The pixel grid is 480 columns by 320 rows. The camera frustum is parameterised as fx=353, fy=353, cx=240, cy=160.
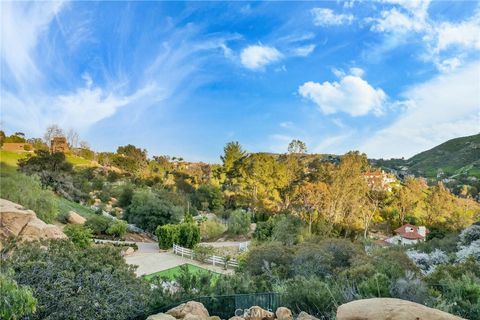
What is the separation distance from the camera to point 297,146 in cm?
3322

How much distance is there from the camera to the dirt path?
1447cm

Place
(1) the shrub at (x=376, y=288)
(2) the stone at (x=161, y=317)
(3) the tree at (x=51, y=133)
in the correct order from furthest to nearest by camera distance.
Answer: (3) the tree at (x=51, y=133) → (1) the shrub at (x=376, y=288) → (2) the stone at (x=161, y=317)

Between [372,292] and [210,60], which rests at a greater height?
[210,60]

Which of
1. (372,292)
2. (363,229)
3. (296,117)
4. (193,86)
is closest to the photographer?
(372,292)

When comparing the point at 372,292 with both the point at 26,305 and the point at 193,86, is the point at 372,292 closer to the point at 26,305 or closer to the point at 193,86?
the point at 26,305

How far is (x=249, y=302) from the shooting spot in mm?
5348

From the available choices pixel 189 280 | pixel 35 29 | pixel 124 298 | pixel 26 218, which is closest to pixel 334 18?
pixel 35 29

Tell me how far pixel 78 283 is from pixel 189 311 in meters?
1.47

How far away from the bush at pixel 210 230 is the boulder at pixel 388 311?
72.9 ft

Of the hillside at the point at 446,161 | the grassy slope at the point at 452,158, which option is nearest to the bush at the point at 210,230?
the hillside at the point at 446,161

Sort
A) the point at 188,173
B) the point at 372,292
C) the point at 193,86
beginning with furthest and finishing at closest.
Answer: the point at 188,173 < the point at 193,86 < the point at 372,292

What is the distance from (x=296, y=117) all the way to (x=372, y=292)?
1419 centimetres

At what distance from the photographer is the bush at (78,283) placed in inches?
165

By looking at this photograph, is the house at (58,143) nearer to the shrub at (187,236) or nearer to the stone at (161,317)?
the shrub at (187,236)
